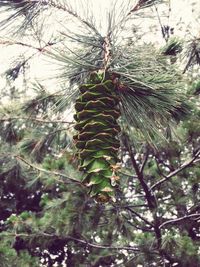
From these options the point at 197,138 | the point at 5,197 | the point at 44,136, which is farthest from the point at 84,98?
the point at 5,197

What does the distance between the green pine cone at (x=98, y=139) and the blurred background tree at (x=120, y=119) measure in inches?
5.0

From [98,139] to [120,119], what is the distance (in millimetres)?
907

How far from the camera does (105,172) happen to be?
1239 mm

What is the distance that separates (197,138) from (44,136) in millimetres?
1832

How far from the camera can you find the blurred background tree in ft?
4.91

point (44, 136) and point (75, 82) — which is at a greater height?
point (44, 136)

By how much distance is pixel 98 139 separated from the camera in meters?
1.25

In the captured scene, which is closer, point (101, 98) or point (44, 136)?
point (101, 98)

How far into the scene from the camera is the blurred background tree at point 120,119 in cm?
150

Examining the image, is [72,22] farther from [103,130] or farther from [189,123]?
[189,123]

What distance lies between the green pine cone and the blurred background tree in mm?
127

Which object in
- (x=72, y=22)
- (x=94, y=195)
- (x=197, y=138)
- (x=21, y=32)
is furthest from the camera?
(x=197, y=138)

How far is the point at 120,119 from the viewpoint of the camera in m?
2.14

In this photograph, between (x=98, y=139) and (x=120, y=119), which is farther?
(x=120, y=119)
